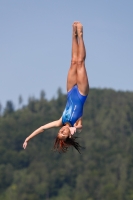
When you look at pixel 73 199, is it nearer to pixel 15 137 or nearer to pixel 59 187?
pixel 59 187

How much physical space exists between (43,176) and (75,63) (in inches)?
5387

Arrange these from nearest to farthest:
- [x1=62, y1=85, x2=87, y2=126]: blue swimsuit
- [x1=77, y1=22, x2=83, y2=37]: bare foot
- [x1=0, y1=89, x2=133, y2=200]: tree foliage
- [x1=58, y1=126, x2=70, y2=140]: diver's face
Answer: [x1=58, y1=126, x2=70, y2=140]: diver's face
[x1=77, y1=22, x2=83, y2=37]: bare foot
[x1=62, y1=85, x2=87, y2=126]: blue swimsuit
[x1=0, y1=89, x2=133, y2=200]: tree foliage

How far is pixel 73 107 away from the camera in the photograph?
2344 centimetres

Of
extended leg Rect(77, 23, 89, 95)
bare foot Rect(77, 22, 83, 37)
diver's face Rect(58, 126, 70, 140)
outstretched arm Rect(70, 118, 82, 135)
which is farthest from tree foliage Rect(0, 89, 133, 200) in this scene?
diver's face Rect(58, 126, 70, 140)

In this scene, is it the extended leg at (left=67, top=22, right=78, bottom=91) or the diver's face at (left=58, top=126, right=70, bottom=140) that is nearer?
the diver's face at (left=58, top=126, right=70, bottom=140)

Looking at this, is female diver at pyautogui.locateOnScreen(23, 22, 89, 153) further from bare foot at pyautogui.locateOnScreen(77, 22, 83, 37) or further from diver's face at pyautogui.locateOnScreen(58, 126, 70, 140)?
diver's face at pyautogui.locateOnScreen(58, 126, 70, 140)

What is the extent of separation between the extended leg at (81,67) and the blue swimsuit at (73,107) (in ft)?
0.59

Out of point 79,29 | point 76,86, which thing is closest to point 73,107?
point 76,86

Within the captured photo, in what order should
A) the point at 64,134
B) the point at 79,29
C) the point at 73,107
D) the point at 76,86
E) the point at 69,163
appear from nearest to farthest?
the point at 64,134 < the point at 79,29 < the point at 73,107 < the point at 76,86 < the point at 69,163

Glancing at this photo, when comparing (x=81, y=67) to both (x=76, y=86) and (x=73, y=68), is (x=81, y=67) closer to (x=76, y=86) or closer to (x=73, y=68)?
(x=73, y=68)

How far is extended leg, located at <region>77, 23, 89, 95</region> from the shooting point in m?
23.3

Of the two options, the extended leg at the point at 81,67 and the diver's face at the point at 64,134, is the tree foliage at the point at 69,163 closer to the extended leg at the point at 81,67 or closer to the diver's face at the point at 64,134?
the extended leg at the point at 81,67

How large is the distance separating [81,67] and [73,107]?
108cm

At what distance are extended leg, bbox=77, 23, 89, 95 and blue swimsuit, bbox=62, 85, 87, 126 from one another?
0.18 meters
